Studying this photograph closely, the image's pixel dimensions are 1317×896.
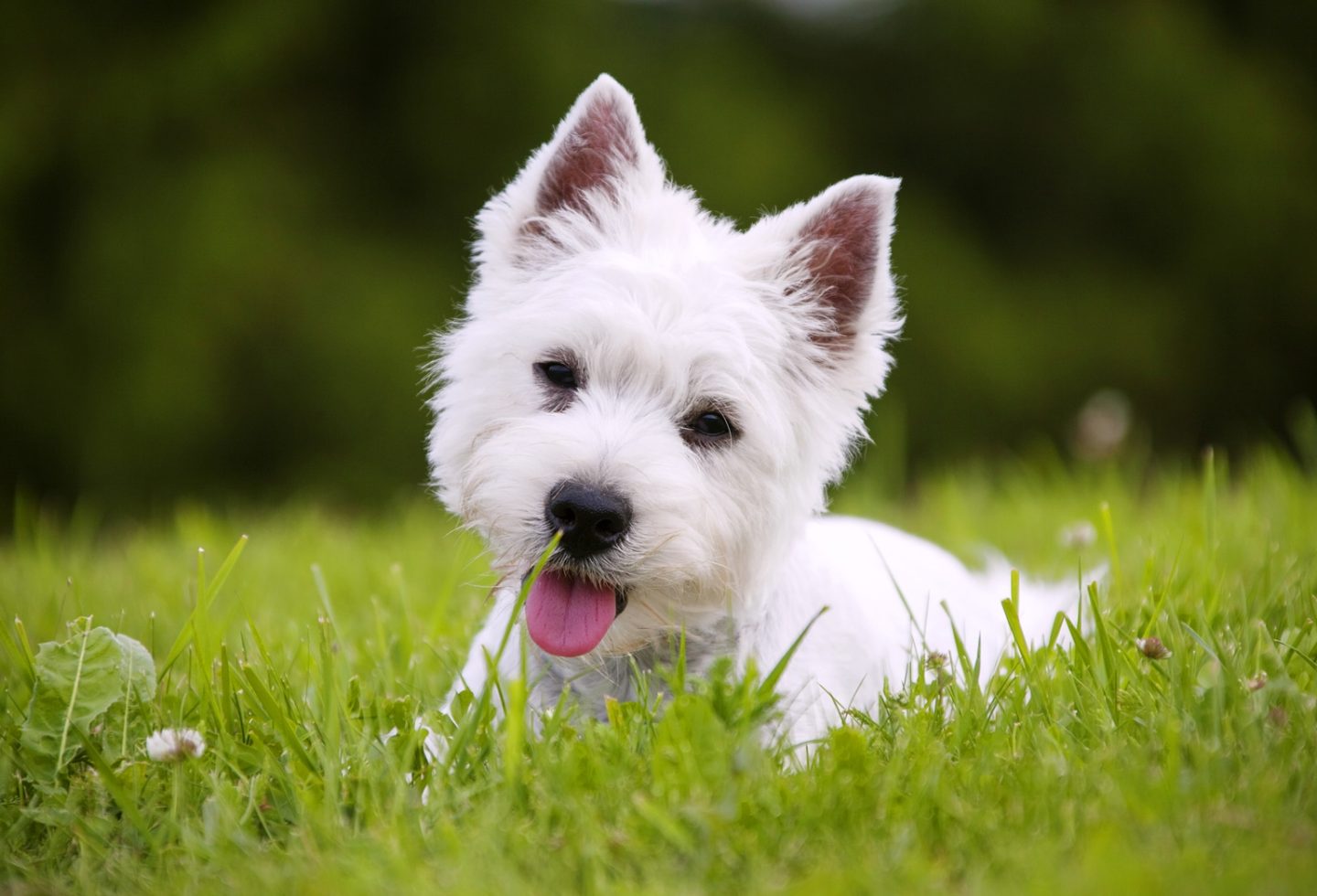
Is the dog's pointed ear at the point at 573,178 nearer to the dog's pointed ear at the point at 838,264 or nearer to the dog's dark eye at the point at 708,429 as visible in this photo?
the dog's pointed ear at the point at 838,264

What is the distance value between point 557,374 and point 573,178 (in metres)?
0.74

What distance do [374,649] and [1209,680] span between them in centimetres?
262

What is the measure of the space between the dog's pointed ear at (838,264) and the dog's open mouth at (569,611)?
1.12 m

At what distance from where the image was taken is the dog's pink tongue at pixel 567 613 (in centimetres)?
330

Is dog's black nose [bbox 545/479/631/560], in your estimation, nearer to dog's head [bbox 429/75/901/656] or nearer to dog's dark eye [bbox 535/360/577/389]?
dog's head [bbox 429/75/901/656]

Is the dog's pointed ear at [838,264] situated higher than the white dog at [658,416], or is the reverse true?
the dog's pointed ear at [838,264]

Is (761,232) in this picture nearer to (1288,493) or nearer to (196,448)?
(1288,493)

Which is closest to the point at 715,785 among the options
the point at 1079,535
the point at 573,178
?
the point at 573,178

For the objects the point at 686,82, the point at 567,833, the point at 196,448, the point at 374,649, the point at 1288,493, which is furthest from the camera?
the point at 686,82

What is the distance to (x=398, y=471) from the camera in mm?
11711

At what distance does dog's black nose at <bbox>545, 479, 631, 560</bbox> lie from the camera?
321cm

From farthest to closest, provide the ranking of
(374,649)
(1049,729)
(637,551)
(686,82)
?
1. (686,82)
2. (374,649)
3. (637,551)
4. (1049,729)

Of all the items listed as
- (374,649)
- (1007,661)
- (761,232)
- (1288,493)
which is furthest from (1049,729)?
(1288,493)

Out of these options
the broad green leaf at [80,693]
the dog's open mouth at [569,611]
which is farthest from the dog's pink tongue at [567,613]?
the broad green leaf at [80,693]
